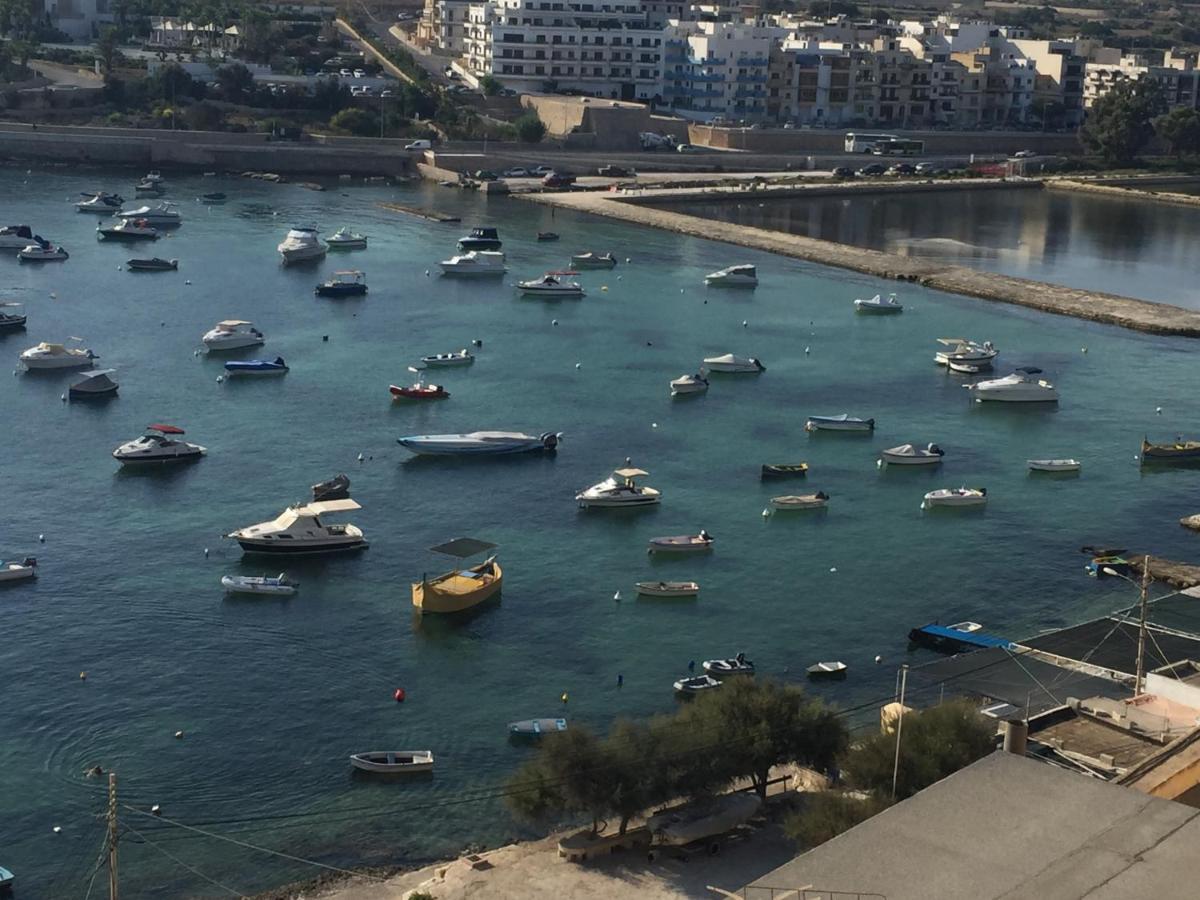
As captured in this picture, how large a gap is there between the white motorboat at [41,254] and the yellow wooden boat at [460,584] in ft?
96.6

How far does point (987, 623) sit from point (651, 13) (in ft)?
259

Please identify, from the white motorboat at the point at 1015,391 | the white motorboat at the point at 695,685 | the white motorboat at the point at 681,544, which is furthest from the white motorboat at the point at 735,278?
the white motorboat at the point at 695,685

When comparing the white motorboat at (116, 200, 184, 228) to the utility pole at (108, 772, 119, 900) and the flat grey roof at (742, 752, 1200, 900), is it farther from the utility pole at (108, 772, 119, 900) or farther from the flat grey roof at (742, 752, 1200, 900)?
the flat grey roof at (742, 752, 1200, 900)

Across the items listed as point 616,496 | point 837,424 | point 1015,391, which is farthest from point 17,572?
point 1015,391

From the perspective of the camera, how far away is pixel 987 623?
26797mm

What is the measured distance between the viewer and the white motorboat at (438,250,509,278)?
53.4 meters

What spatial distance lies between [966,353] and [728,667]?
21.5 meters

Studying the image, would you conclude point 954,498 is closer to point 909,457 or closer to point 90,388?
point 909,457

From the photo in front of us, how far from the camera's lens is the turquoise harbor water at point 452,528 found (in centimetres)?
2130

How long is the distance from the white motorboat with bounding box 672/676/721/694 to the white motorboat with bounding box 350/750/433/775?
3878 mm

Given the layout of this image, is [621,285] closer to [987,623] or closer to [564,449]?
[564,449]

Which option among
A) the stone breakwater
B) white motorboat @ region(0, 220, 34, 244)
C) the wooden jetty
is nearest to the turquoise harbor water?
the stone breakwater

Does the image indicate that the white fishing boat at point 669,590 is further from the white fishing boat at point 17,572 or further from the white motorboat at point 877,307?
the white motorboat at point 877,307

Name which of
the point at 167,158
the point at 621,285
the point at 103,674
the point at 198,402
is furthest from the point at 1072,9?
the point at 103,674
